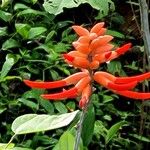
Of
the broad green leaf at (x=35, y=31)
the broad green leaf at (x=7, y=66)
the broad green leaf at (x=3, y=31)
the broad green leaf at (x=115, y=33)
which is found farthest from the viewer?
the broad green leaf at (x=115, y=33)

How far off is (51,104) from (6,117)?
1.01 feet

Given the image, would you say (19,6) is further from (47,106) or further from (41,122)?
(41,122)

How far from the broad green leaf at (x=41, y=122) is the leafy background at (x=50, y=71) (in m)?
1.54

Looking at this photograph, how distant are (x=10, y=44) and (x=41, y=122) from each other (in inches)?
82.6

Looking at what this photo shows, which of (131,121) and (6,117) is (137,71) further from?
(6,117)

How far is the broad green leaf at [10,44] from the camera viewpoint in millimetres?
3242

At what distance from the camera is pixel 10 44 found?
3256 millimetres

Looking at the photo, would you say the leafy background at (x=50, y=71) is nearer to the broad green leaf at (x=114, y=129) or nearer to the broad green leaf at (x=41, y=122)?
the broad green leaf at (x=114, y=129)

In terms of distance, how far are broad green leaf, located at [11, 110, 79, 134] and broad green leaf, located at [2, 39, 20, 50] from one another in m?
2.01

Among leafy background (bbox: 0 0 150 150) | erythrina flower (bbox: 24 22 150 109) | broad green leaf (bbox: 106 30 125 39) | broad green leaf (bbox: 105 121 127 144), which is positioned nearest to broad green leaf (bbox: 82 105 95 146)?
broad green leaf (bbox: 105 121 127 144)

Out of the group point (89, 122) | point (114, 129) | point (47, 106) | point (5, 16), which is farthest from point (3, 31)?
point (89, 122)

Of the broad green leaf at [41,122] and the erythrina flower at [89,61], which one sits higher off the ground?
the erythrina flower at [89,61]

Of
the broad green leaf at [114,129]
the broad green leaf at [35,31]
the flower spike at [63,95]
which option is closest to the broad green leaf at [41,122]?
the flower spike at [63,95]

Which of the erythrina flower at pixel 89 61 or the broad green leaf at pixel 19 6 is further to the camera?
the broad green leaf at pixel 19 6
